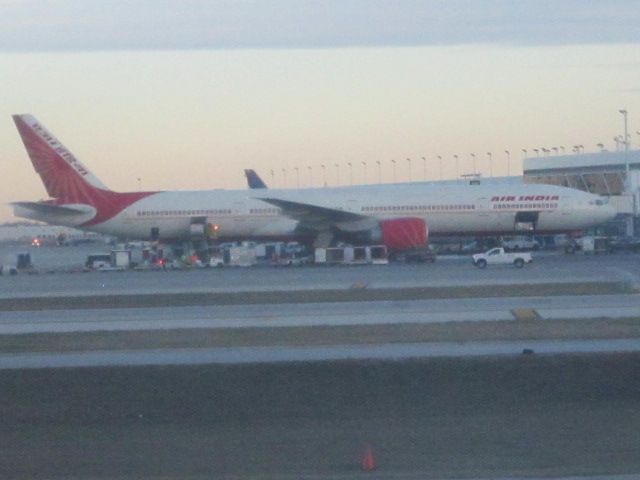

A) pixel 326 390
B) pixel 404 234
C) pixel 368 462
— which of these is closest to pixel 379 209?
pixel 404 234

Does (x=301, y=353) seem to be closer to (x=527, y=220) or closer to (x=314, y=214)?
(x=314, y=214)

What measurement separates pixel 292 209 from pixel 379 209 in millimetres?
4389

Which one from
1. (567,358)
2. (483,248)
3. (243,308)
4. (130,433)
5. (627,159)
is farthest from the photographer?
(627,159)

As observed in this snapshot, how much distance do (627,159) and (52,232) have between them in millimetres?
83792

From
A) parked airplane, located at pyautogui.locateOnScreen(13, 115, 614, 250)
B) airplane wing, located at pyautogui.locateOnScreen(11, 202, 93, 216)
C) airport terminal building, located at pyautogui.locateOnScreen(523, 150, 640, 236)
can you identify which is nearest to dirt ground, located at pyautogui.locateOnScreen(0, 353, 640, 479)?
parked airplane, located at pyautogui.locateOnScreen(13, 115, 614, 250)

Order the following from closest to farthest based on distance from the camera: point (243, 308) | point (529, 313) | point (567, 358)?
point (567, 358) → point (529, 313) → point (243, 308)

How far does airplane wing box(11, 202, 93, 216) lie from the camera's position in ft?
190

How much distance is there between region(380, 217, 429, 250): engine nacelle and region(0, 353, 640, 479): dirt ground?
1416 inches

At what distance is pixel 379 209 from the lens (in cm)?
5781

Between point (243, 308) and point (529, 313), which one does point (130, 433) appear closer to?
point (529, 313)

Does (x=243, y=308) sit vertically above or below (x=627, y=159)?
below

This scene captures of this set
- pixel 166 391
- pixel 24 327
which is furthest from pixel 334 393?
pixel 24 327

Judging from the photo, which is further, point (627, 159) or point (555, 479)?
point (627, 159)

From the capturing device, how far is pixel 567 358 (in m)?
18.3
